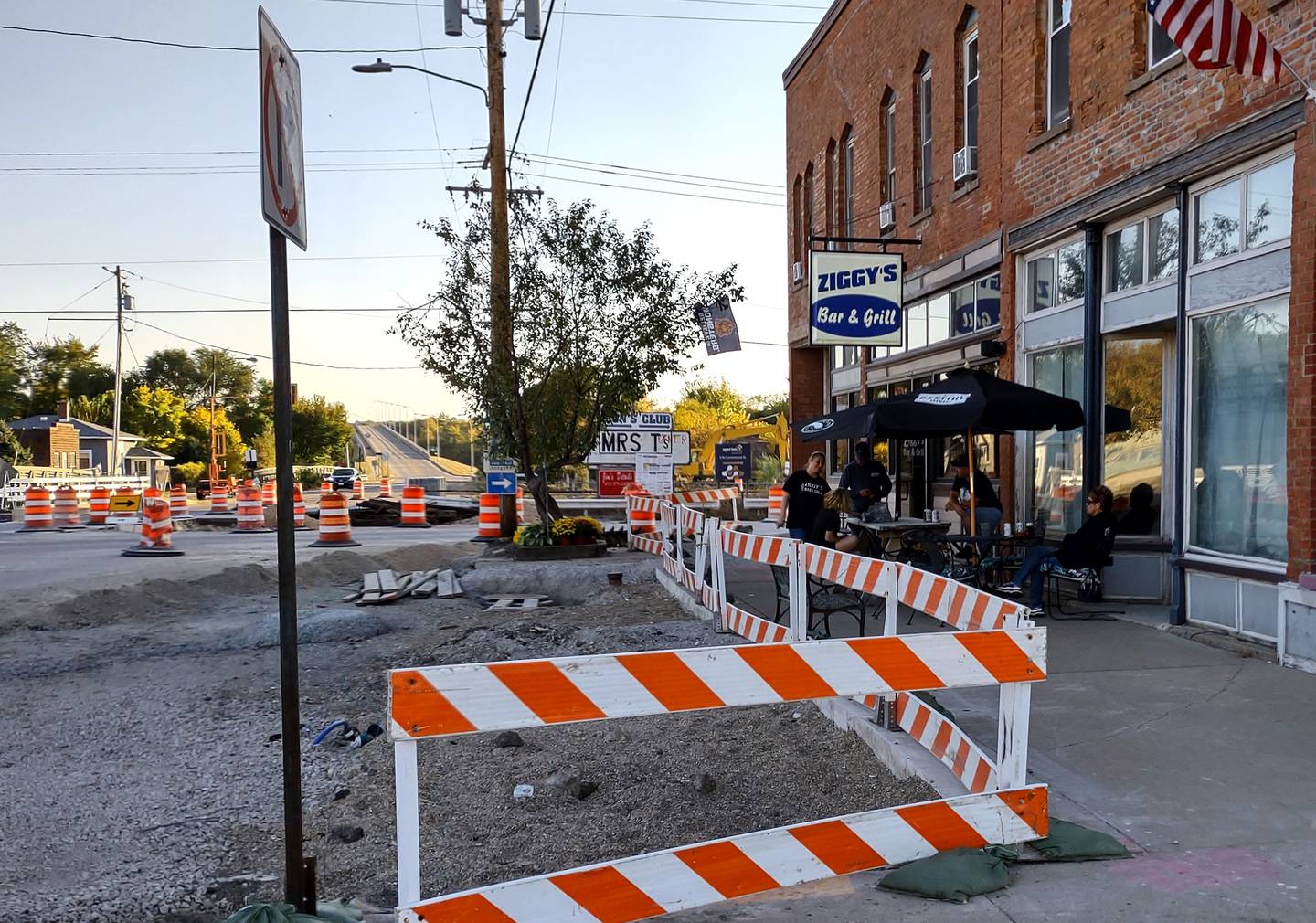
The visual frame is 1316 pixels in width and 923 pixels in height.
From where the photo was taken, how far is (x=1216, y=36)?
7.06m

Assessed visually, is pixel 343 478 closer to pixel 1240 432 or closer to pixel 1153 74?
pixel 1153 74

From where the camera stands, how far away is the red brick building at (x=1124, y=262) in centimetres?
795

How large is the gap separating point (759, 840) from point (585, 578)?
10666 mm

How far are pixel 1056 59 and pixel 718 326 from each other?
30.9 ft

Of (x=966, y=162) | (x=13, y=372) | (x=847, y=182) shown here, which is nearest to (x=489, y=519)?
(x=847, y=182)

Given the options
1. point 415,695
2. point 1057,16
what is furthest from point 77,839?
point 1057,16

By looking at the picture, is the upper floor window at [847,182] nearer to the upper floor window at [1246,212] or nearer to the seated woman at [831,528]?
the seated woman at [831,528]

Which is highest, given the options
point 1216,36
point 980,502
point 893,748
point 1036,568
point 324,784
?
point 1216,36

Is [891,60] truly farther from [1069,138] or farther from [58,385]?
[58,385]

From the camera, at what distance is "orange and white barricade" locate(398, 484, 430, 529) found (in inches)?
1047

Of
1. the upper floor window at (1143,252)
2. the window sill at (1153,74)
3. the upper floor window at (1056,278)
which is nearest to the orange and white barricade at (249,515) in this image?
the upper floor window at (1056,278)

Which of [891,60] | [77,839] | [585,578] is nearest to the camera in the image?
[77,839]

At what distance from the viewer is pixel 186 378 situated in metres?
103

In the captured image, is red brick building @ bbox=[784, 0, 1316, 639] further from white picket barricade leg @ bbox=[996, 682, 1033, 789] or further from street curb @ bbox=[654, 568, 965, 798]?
white picket barricade leg @ bbox=[996, 682, 1033, 789]
